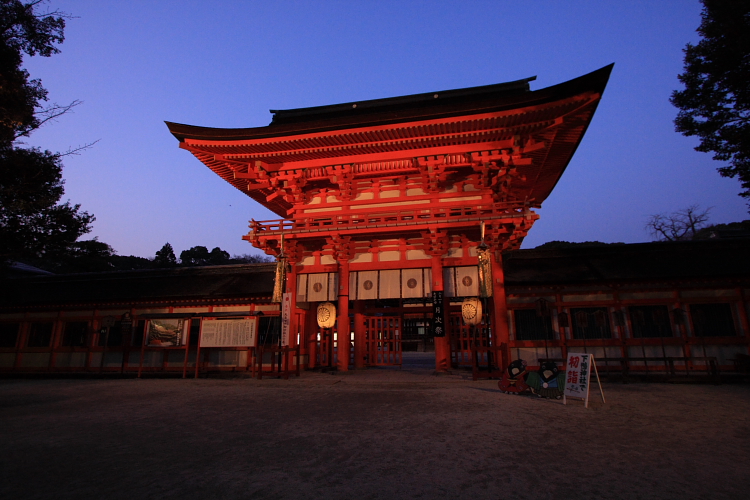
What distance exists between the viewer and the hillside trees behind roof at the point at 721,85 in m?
13.5

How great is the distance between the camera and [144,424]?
6.29m

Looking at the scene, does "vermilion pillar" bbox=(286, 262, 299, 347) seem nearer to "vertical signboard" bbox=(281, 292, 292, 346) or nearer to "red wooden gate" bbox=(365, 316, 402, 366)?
"vertical signboard" bbox=(281, 292, 292, 346)

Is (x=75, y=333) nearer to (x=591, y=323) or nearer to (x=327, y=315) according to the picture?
(x=327, y=315)

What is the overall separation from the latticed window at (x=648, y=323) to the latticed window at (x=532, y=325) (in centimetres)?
269

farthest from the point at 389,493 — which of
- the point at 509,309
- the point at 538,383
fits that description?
the point at 509,309

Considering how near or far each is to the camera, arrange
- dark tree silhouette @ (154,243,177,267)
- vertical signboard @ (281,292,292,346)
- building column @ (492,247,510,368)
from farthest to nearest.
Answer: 1. dark tree silhouette @ (154,243,177,267)
2. vertical signboard @ (281,292,292,346)
3. building column @ (492,247,510,368)

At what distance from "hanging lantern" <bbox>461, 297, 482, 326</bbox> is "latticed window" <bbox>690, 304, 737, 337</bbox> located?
23.3 ft

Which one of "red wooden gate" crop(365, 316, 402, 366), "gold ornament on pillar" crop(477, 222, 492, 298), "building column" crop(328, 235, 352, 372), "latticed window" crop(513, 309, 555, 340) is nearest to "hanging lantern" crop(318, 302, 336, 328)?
"building column" crop(328, 235, 352, 372)

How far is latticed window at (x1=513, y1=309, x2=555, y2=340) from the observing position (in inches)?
536

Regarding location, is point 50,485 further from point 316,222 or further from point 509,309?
point 509,309

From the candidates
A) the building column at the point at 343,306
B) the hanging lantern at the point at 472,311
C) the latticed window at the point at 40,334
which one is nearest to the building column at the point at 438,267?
the hanging lantern at the point at 472,311

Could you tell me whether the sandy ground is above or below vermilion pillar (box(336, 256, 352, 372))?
below

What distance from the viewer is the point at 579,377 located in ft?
25.2

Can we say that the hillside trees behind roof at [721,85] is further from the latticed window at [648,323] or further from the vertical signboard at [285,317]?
the vertical signboard at [285,317]
